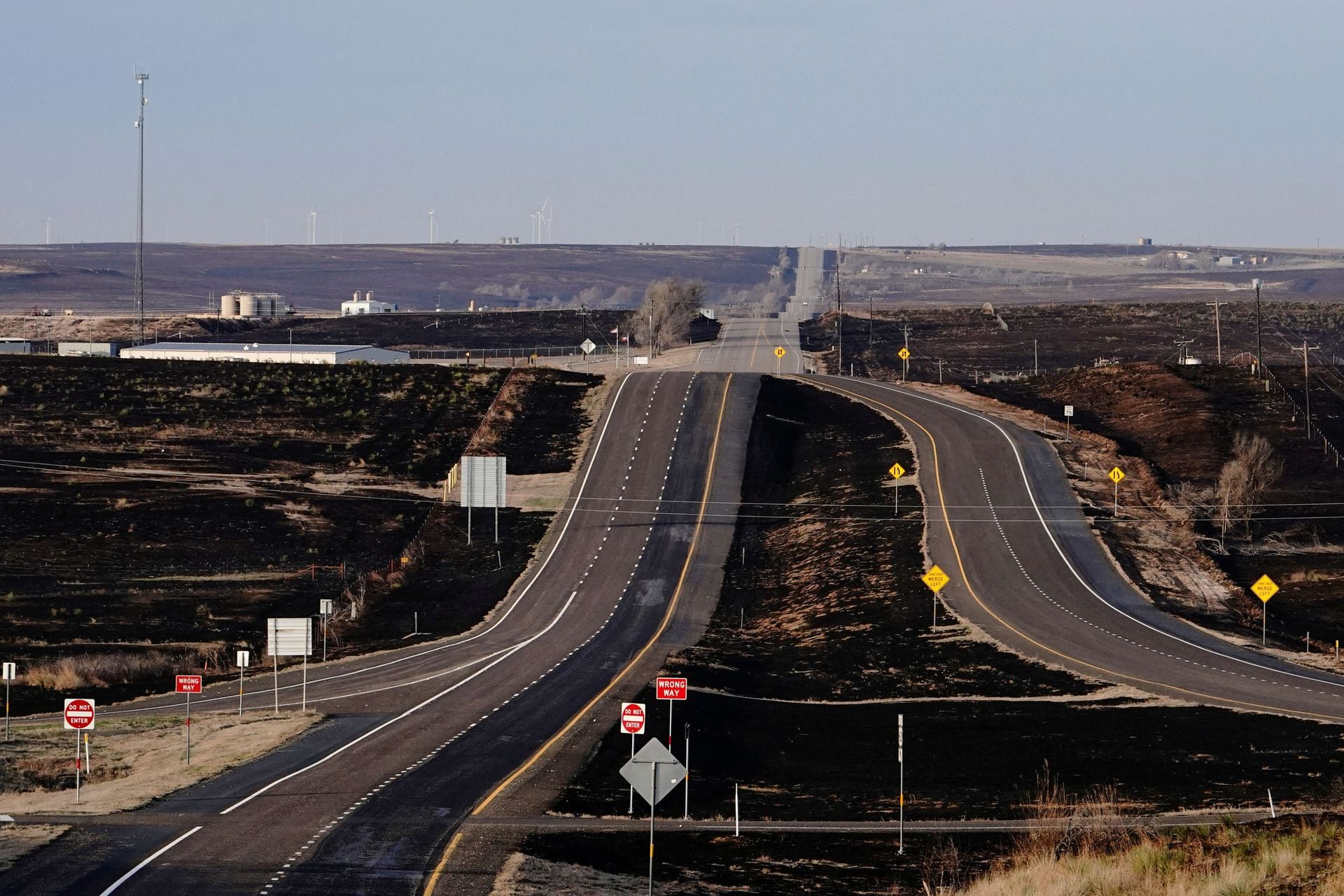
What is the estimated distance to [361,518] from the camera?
97938 mm

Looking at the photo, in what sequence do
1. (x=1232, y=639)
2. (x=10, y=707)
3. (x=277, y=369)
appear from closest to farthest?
(x=10, y=707), (x=1232, y=639), (x=277, y=369)

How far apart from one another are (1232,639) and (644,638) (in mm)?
25092

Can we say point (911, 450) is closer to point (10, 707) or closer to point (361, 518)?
point (361, 518)

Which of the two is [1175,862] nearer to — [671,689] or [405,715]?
[671,689]

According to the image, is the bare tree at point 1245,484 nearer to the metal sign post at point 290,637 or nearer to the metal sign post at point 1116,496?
the metal sign post at point 1116,496

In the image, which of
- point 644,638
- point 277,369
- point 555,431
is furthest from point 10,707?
point 277,369

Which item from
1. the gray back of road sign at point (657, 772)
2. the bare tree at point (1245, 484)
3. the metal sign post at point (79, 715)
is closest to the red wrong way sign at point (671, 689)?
the gray back of road sign at point (657, 772)

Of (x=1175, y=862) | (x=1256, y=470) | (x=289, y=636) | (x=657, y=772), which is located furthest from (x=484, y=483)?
(x=1175, y=862)

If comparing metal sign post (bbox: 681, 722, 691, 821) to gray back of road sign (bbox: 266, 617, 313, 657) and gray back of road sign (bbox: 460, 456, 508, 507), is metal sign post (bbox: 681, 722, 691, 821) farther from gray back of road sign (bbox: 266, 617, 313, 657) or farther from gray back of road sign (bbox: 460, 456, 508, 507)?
gray back of road sign (bbox: 460, 456, 508, 507)

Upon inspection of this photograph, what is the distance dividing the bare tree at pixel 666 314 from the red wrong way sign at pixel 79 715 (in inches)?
5295

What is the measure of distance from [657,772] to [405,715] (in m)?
24.9

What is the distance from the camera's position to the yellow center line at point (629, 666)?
1244 inches

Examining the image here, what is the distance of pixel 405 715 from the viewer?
170 ft

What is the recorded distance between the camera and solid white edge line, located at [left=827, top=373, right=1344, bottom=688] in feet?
189
